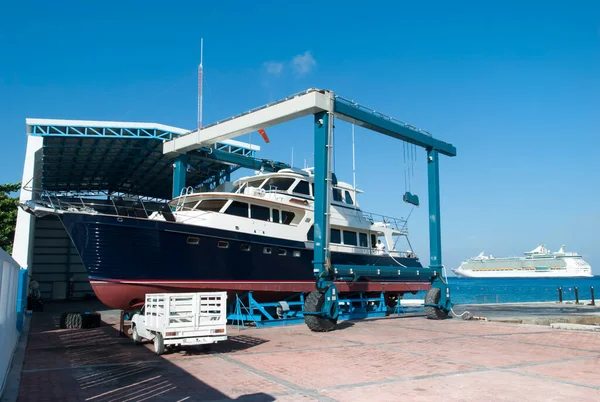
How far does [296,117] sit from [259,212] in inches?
120

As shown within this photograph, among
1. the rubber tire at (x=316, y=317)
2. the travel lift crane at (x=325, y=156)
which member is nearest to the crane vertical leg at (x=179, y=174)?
the travel lift crane at (x=325, y=156)

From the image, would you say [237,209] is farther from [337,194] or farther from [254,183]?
[337,194]

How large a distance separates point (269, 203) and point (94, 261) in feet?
17.5

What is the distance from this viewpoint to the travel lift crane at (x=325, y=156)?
40.6 feet

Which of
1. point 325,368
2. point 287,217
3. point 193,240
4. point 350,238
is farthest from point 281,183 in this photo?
point 325,368

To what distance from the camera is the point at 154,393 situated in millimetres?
6020

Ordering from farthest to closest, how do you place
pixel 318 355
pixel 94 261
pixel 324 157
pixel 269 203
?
pixel 269 203
pixel 324 157
pixel 94 261
pixel 318 355

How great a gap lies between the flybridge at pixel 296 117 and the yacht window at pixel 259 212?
7.68 feet

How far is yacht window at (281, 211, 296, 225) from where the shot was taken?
15.2 m

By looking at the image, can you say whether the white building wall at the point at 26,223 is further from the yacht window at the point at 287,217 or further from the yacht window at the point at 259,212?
the yacht window at the point at 287,217

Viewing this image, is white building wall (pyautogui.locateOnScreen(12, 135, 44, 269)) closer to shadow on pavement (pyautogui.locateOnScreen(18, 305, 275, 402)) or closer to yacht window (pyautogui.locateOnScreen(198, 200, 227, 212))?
shadow on pavement (pyautogui.locateOnScreen(18, 305, 275, 402))

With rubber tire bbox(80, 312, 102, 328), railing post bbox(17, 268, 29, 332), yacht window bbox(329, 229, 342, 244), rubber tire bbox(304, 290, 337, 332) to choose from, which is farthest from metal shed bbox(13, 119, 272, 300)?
rubber tire bbox(304, 290, 337, 332)

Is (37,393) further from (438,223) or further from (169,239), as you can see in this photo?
(438,223)

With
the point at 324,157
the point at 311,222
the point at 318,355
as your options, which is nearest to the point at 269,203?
the point at 311,222
